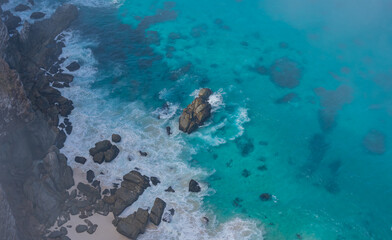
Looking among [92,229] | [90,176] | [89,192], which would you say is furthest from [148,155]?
[92,229]

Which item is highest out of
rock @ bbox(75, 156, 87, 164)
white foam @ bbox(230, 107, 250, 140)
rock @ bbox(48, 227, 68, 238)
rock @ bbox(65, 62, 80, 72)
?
rock @ bbox(65, 62, 80, 72)

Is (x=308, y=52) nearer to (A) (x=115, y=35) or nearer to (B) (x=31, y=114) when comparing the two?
(A) (x=115, y=35)

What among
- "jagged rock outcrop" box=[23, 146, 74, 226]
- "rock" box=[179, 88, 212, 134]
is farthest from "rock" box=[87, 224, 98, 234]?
"rock" box=[179, 88, 212, 134]

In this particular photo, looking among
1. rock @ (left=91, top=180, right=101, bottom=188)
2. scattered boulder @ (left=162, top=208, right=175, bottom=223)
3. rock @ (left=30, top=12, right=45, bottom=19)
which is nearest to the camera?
scattered boulder @ (left=162, top=208, right=175, bottom=223)

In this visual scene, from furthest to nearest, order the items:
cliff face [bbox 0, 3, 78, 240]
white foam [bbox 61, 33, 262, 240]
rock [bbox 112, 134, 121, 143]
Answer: rock [bbox 112, 134, 121, 143], white foam [bbox 61, 33, 262, 240], cliff face [bbox 0, 3, 78, 240]

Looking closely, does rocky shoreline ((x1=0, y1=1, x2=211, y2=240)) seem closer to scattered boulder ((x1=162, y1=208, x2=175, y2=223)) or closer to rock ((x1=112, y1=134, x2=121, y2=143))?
rock ((x1=112, y1=134, x2=121, y2=143))

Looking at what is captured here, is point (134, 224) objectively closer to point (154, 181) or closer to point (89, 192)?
point (154, 181)

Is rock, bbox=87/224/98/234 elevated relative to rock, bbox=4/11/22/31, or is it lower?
lower
